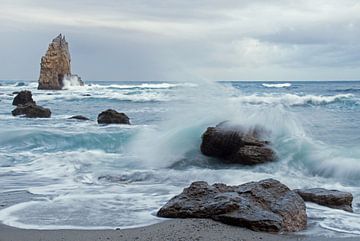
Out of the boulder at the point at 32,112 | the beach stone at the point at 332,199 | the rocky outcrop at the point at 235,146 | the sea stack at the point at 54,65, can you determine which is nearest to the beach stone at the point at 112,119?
the boulder at the point at 32,112

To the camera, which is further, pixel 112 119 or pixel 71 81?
pixel 71 81

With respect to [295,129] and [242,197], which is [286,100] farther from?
[242,197]

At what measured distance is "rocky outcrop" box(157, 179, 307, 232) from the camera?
17.4ft

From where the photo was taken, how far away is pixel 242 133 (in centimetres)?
1050

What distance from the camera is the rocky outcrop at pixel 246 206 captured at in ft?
17.4

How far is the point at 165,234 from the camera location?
5.03 m

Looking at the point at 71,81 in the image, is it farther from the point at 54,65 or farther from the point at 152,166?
the point at 152,166

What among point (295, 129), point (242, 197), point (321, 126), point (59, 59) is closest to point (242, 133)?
point (295, 129)

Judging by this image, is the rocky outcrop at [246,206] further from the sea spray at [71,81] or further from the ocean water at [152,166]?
the sea spray at [71,81]

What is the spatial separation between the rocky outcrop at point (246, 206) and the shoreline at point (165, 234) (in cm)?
13

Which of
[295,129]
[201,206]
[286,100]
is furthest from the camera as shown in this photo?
[286,100]

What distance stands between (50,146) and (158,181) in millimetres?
5625

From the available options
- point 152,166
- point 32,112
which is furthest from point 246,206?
point 32,112

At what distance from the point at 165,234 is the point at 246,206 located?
1.00 m
